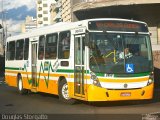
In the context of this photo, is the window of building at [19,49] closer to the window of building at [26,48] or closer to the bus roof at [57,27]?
the bus roof at [57,27]

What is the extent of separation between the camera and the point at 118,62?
15008 mm

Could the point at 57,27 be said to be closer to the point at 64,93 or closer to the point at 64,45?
the point at 64,45

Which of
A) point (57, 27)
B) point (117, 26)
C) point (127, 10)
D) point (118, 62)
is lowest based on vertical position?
point (118, 62)

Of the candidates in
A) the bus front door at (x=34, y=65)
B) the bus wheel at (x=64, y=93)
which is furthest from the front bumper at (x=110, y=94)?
the bus front door at (x=34, y=65)

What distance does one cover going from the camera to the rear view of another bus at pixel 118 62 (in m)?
14.8

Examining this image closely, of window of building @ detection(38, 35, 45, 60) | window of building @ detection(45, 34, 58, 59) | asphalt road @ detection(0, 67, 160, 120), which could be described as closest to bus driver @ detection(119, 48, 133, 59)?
asphalt road @ detection(0, 67, 160, 120)

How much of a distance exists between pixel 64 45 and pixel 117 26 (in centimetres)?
227

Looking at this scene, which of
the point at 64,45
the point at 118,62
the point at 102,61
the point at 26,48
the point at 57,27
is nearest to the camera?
the point at 102,61

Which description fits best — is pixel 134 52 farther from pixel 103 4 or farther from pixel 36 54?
pixel 103 4

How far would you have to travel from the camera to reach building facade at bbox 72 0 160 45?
3303cm

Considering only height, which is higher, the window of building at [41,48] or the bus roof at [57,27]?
the bus roof at [57,27]

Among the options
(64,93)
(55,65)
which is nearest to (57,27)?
(55,65)

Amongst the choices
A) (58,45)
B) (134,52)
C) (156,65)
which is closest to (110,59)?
(134,52)

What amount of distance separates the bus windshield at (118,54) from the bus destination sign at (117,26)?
19 cm
